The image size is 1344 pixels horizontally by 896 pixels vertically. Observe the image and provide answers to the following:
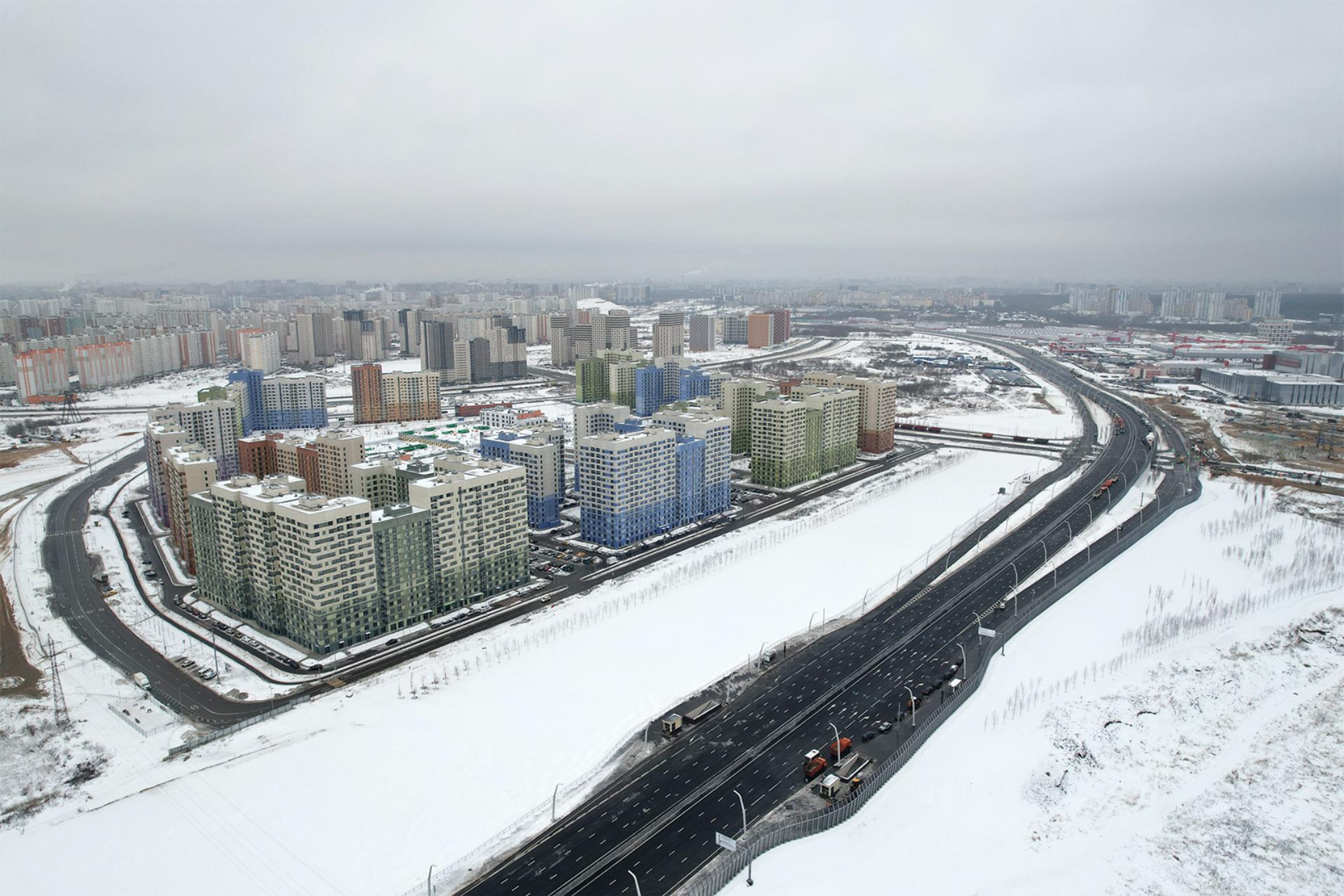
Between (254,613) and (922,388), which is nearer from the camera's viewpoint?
(254,613)

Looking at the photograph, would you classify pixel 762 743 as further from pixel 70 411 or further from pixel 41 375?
pixel 41 375

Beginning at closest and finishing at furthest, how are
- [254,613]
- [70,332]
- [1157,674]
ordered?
[1157,674] → [254,613] → [70,332]

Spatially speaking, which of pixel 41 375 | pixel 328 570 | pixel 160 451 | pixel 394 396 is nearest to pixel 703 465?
pixel 328 570

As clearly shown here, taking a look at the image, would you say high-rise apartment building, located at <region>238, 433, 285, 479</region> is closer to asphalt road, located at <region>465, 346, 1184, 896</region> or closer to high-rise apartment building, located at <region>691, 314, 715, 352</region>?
asphalt road, located at <region>465, 346, 1184, 896</region>

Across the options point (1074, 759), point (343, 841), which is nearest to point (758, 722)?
point (1074, 759)

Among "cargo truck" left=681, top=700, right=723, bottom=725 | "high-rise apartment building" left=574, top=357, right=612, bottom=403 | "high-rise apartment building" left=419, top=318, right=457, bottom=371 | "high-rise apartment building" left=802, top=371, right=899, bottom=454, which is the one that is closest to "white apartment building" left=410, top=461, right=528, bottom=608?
"cargo truck" left=681, top=700, right=723, bottom=725

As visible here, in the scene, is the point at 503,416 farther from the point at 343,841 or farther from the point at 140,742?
the point at 343,841
